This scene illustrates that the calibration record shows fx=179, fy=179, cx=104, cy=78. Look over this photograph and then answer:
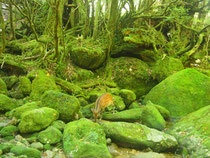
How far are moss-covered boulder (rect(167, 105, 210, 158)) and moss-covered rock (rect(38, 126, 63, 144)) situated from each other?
9.19ft

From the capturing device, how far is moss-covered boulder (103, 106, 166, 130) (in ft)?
16.3

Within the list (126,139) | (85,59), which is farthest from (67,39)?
(126,139)

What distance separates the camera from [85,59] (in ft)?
26.4

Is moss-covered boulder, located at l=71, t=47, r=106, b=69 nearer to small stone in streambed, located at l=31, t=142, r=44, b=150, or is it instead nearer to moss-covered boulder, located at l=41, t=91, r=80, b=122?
moss-covered boulder, located at l=41, t=91, r=80, b=122

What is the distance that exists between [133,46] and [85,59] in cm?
267

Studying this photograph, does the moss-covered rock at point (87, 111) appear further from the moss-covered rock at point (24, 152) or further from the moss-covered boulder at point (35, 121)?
the moss-covered rock at point (24, 152)

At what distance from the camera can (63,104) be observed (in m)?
4.67

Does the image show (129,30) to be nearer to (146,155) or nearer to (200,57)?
(200,57)

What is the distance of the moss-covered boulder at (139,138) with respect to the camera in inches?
154

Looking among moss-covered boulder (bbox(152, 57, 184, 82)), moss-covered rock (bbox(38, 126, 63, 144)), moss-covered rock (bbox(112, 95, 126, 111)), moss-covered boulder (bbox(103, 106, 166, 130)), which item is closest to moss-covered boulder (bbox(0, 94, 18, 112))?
moss-covered rock (bbox(38, 126, 63, 144))

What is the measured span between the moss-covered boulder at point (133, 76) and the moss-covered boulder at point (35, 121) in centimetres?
496

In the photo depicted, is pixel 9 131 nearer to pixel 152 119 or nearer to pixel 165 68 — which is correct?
pixel 152 119

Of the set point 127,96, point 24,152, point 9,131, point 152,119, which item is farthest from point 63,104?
point 127,96

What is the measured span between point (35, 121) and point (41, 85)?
8.04 feet
